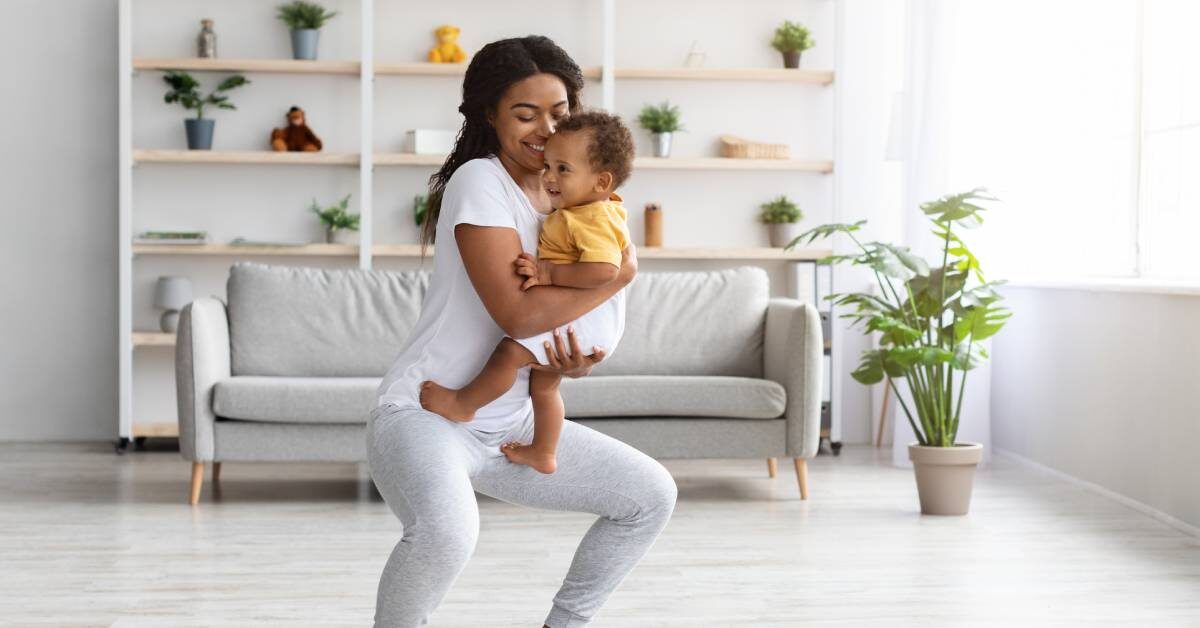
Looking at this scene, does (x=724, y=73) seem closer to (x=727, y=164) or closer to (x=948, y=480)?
(x=727, y=164)

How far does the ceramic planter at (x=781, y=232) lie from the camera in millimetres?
5992

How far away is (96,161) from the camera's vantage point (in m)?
5.91

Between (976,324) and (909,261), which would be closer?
(909,261)

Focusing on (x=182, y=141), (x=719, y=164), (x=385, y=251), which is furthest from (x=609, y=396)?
(x=182, y=141)

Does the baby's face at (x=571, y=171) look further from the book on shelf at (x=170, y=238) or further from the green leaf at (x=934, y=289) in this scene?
the book on shelf at (x=170, y=238)

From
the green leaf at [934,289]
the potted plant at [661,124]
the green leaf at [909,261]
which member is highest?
the potted plant at [661,124]

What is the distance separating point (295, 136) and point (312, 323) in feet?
4.55

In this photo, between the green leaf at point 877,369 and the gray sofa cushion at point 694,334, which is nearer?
the green leaf at point 877,369

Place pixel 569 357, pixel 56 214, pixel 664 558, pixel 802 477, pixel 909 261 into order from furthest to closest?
pixel 56 214
pixel 802 477
pixel 909 261
pixel 664 558
pixel 569 357

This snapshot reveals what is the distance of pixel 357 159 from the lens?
568 cm

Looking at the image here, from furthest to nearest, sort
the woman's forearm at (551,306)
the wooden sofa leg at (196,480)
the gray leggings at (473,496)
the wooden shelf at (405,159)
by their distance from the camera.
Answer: the wooden shelf at (405,159) → the wooden sofa leg at (196,480) → the woman's forearm at (551,306) → the gray leggings at (473,496)

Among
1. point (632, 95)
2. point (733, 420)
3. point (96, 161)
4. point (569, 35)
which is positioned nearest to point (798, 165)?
point (632, 95)

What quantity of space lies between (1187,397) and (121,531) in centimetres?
309

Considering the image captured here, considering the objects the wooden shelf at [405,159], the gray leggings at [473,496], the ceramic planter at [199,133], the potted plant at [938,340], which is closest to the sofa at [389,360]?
the potted plant at [938,340]
